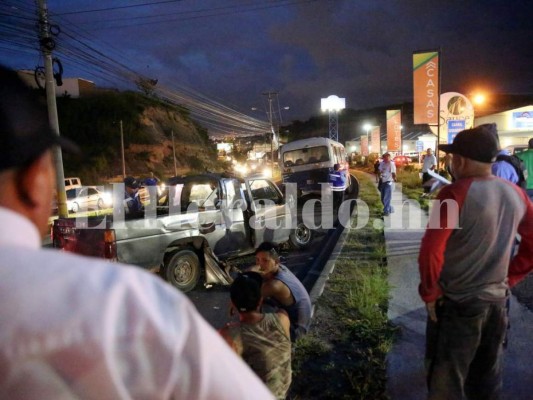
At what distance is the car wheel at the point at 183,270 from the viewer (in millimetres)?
6070

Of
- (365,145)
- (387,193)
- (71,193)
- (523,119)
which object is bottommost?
(387,193)

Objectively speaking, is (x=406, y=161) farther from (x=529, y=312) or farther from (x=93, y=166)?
(x=529, y=312)

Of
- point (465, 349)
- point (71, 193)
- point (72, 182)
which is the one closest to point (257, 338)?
point (465, 349)

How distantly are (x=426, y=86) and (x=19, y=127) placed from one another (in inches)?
571

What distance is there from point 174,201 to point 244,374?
6.59 m

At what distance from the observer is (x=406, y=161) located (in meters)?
35.7

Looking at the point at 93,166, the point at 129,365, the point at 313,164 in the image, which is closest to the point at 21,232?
the point at 129,365

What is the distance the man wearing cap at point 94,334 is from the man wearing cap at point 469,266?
79.1 inches

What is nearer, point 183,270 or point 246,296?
point 246,296

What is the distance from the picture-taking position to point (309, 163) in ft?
57.4

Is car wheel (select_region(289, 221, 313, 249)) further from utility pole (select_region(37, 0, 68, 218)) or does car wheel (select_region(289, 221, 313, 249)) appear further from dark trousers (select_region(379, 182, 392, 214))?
utility pole (select_region(37, 0, 68, 218))

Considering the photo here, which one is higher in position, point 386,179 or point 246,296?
point 386,179

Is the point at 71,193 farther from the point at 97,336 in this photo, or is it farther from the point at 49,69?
the point at 97,336

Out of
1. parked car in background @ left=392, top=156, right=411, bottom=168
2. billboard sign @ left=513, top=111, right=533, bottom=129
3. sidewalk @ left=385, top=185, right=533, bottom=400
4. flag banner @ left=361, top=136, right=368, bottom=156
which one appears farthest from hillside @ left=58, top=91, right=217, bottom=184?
sidewalk @ left=385, top=185, right=533, bottom=400
